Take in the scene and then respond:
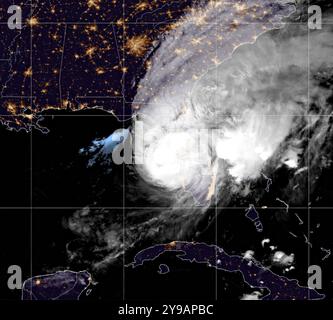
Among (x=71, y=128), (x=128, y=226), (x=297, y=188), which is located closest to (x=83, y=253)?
(x=128, y=226)

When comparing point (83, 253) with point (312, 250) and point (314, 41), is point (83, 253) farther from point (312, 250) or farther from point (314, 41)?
point (314, 41)

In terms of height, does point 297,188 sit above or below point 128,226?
above

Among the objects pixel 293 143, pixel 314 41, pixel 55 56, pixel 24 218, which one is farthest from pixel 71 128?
pixel 314 41

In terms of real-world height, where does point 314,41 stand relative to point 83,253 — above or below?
above

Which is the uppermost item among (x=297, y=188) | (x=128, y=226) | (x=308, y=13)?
(x=308, y=13)

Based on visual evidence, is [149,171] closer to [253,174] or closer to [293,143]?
[253,174]

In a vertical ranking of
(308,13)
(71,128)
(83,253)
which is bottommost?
(83,253)
